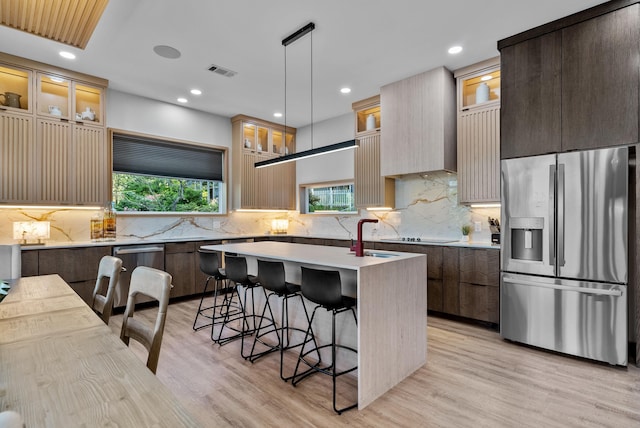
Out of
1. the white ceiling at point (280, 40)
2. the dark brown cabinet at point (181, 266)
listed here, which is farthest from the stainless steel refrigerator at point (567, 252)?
the dark brown cabinet at point (181, 266)

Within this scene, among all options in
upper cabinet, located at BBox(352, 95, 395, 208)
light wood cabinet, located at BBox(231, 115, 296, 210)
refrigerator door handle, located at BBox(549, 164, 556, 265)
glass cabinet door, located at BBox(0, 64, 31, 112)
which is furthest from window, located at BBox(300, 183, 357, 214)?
glass cabinet door, located at BBox(0, 64, 31, 112)

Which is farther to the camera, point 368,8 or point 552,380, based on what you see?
point 368,8

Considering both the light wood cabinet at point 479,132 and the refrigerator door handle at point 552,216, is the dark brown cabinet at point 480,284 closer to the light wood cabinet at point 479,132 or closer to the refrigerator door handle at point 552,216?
the refrigerator door handle at point 552,216

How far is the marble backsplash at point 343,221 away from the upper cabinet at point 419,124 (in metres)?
0.52

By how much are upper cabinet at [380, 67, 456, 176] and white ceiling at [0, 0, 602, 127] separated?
18 cm

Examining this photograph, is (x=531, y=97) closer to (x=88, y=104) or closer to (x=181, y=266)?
(x=181, y=266)

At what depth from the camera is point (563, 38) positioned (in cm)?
313

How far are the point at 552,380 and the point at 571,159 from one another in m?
1.90

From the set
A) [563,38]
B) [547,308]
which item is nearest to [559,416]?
[547,308]

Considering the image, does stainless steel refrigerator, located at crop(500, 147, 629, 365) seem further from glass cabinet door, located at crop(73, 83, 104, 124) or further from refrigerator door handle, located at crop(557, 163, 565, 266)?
glass cabinet door, located at crop(73, 83, 104, 124)

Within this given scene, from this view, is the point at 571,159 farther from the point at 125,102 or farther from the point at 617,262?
the point at 125,102

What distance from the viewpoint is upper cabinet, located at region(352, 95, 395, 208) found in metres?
5.01

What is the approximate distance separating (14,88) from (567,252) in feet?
20.2

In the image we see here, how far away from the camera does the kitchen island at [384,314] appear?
222 centimetres
